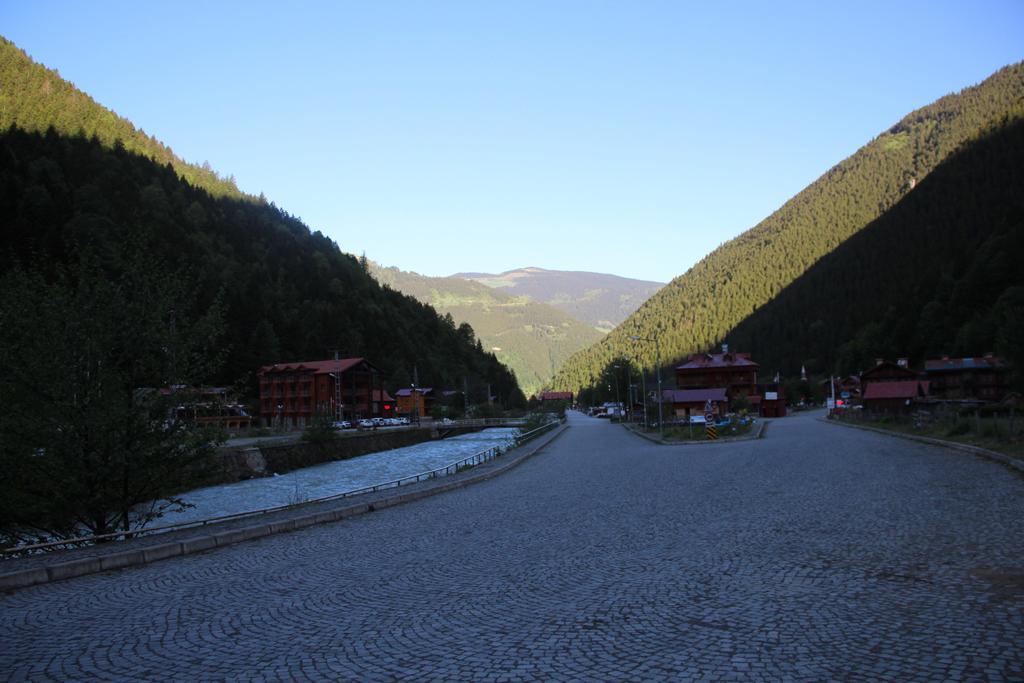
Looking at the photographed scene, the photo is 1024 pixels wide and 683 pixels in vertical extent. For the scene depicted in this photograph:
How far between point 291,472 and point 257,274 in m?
84.1

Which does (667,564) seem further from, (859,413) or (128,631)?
(859,413)

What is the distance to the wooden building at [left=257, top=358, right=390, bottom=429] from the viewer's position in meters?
107

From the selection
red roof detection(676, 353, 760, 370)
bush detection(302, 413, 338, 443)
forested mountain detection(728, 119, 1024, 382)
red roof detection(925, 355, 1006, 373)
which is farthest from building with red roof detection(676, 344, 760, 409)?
bush detection(302, 413, 338, 443)

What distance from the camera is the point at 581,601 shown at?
306 inches

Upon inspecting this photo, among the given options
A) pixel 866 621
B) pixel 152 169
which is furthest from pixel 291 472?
pixel 152 169

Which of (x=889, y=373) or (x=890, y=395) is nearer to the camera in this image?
(x=890, y=395)

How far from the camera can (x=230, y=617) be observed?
7.74 metres

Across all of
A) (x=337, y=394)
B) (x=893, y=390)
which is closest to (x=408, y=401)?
(x=337, y=394)

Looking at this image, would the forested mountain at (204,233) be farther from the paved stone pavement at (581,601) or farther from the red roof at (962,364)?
the red roof at (962,364)

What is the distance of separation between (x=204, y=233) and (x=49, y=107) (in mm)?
29180

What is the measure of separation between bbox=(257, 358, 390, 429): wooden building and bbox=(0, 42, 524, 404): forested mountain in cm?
405

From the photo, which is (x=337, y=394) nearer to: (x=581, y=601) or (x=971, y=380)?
(x=971, y=380)

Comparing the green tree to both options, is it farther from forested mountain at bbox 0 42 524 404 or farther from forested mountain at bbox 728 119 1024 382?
forested mountain at bbox 728 119 1024 382

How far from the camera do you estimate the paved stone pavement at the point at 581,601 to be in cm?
586
